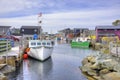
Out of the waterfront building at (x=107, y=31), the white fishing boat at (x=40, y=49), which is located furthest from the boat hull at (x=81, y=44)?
the white fishing boat at (x=40, y=49)

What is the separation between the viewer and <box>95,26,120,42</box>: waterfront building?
328 ft

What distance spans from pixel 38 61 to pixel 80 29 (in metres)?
111

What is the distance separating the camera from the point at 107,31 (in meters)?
102

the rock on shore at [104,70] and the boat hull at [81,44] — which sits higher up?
the boat hull at [81,44]

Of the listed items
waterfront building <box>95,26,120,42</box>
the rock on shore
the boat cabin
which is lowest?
the rock on shore

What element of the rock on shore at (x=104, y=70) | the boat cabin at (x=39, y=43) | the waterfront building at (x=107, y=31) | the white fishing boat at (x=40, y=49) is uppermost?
the waterfront building at (x=107, y=31)

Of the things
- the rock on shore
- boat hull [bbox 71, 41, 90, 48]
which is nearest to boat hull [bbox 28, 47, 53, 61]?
the rock on shore

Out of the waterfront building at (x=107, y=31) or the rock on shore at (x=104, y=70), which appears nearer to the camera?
the rock on shore at (x=104, y=70)

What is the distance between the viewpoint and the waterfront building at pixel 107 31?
100 m

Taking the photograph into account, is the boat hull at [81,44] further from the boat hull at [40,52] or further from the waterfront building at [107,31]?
the boat hull at [40,52]

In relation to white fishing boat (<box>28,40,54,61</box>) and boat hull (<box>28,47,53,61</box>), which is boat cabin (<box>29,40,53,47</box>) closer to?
white fishing boat (<box>28,40,54,61</box>)

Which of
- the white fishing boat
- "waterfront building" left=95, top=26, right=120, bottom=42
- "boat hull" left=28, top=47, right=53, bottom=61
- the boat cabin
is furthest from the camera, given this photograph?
"waterfront building" left=95, top=26, right=120, bottom=42

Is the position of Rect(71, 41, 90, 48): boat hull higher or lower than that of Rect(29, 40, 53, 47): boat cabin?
lower

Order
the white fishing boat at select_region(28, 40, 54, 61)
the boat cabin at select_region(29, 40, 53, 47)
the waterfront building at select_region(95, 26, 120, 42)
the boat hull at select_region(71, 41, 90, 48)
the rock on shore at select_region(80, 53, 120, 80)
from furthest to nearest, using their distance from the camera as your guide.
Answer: the waterfront building at select_region(95, 26, 120, 42) → the boat hull at select_region(71, 41, 90, 48) → the boat cabin at select_region(29, 40, 53, 47) → the white fishing boat at select_region(28, 40, 54, 61) → the rock on shore at select_region(80, 53, 120, 80)
